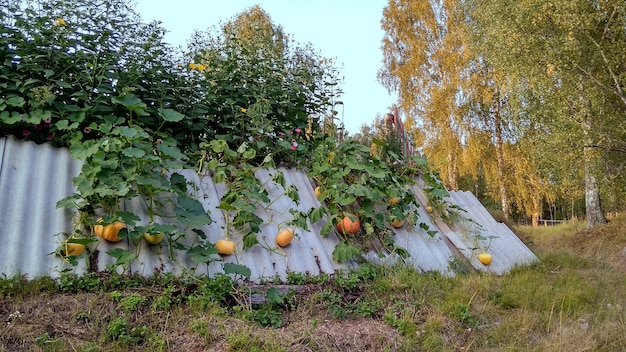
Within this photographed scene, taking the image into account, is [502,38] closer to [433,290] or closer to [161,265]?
[433,290]

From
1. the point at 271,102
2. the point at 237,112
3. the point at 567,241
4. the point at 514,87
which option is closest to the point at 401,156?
the point at 271,102

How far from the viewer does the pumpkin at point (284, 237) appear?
274cm

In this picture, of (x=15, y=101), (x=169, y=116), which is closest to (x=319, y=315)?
(x=169, y=116)

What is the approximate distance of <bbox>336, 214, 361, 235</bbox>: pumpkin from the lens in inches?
118

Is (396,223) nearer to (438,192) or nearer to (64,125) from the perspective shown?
(438,192)

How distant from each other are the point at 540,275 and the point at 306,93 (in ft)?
7.67

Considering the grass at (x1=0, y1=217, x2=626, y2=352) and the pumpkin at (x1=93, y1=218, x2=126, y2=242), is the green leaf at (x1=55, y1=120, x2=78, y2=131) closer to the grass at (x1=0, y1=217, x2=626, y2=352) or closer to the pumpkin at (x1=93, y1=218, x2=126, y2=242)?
the pumpkin at (x1=93, y1=218, x2=126, y2=242)

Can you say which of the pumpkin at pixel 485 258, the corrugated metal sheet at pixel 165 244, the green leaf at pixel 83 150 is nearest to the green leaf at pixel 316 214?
the corrugated metal sheet at pixel 165 244

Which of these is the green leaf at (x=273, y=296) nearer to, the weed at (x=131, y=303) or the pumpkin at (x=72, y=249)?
the weed at (x=131, y=303)

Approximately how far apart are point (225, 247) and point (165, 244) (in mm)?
328

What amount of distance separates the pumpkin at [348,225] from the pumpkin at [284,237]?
1.37ft

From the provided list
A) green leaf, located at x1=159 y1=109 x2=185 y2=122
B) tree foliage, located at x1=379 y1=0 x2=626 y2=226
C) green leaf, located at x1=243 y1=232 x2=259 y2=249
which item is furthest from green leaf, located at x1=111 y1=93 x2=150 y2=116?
tree foliage, located at x1=379 y1=0 x2=626 y2=226

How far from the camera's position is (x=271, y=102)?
3.53 meters

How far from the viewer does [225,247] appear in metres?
2.51
